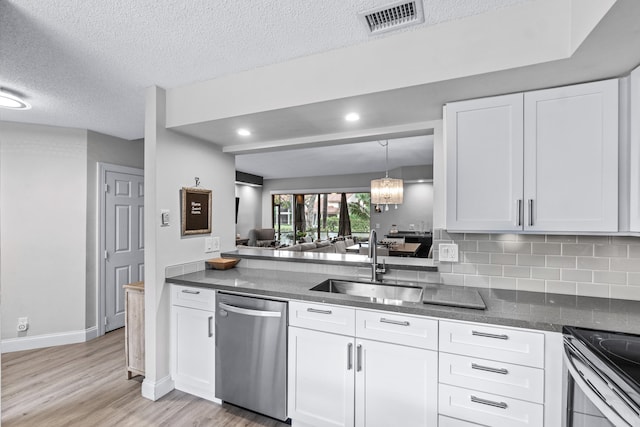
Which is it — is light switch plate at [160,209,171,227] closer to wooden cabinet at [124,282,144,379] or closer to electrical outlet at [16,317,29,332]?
wooden cabinet at [124,282,144,379]

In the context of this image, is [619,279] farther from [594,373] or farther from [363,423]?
[363,423]

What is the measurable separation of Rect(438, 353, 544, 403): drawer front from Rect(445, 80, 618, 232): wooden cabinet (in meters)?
0.72

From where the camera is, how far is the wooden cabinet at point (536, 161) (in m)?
1.53

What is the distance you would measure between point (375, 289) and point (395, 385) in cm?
67

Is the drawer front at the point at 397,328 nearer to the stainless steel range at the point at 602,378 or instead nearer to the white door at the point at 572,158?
the stainless steel range at the point at 602,378

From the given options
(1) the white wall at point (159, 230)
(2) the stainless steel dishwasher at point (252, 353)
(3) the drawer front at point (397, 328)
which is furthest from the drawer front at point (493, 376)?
(1) the white wall at point (159, 230)

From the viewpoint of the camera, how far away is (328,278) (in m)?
2.36

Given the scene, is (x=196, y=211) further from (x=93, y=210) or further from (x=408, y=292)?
(x=408, y=292)

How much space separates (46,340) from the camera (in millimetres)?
3217

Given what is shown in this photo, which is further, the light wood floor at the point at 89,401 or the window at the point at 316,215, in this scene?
the window at the point at 316,215

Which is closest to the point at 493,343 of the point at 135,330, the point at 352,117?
the point at 352,117

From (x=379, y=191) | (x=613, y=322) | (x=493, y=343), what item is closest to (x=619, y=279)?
(x=613, y=322)

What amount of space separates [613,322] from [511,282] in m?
0.59

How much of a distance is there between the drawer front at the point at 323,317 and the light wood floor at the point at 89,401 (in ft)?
2.53
